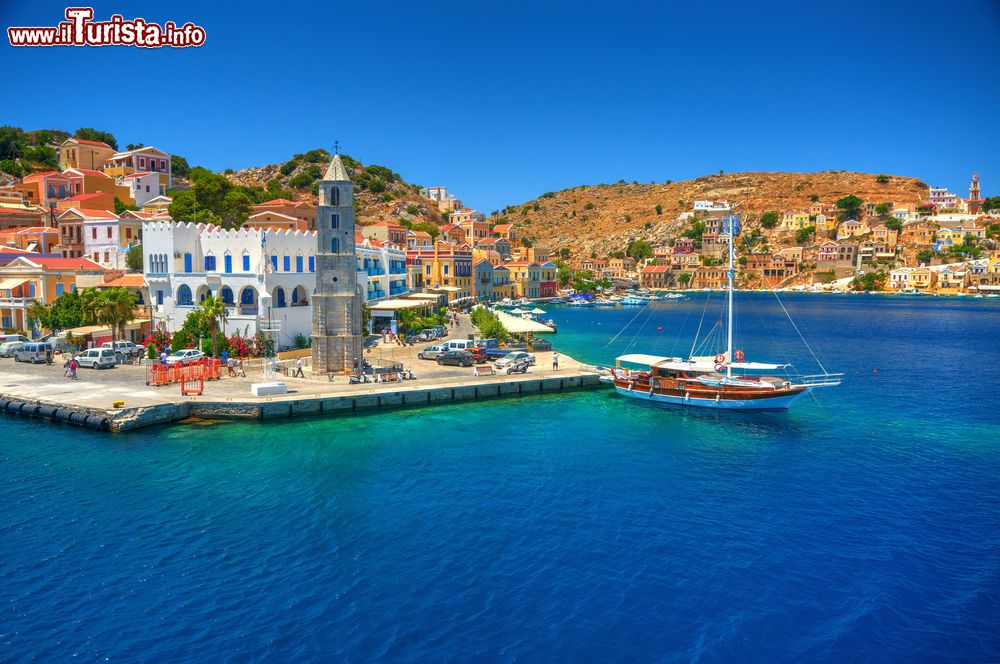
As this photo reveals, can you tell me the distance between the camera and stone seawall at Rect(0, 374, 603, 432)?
28219mm

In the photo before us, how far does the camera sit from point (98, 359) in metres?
37.3

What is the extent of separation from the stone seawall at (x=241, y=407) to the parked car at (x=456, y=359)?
18.5 feet

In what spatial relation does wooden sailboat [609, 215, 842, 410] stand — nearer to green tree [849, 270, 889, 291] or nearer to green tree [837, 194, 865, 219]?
green tree [849, 270, 889, 291]

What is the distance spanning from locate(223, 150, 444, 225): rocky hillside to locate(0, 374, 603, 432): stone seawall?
294 ft

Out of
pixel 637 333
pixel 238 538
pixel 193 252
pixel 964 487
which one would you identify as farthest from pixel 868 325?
pixel 238 538

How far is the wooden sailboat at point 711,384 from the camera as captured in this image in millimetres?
33969

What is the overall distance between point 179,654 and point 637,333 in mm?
63073

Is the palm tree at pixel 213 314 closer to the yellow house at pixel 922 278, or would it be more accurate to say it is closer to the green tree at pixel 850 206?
the yellow house at pixel 922 278

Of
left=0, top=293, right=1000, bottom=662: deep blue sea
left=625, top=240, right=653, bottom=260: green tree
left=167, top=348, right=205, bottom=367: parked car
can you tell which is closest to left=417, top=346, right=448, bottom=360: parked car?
left=0, top=293, right=1000, bottom=662: deep blue sea

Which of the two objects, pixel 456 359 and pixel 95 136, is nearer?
pixel 456 359

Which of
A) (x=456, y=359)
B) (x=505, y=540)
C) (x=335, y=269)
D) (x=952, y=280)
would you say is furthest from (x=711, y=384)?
(x=952, y=280)

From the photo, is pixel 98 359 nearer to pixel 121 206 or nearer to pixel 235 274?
pixel 235 274

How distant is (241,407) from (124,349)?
13.7m

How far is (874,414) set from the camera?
3478cm
